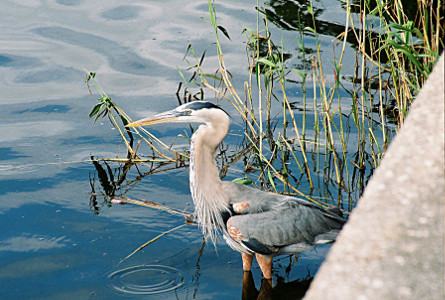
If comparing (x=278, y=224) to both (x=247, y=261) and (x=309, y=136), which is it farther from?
(x=309, y=136)

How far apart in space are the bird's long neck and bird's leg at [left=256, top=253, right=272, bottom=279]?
341 mm

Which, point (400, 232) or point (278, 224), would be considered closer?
point (400, 232)

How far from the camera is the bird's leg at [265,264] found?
4184 millimetres

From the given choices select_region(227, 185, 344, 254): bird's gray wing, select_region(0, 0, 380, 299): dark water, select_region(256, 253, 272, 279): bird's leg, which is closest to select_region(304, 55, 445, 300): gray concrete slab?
select_region(227, 185, 344, 254): bird's gray wing

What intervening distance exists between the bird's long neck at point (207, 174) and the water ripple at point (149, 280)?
449mm

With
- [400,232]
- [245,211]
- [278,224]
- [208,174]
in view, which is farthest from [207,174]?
[400,232]

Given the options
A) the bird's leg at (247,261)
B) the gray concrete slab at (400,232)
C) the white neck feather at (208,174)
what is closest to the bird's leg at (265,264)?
the bird's leg at (247,261)

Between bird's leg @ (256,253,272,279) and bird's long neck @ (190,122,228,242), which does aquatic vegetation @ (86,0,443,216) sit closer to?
bird's long neck @ (190,122,228,242)

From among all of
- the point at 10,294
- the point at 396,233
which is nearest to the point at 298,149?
the point at 10,294

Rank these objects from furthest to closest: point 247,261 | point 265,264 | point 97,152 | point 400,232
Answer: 1. point 97,152
2. point 247,261
3. point 265,264
4. point 400,232

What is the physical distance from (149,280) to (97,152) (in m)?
2.27

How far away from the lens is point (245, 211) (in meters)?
4.18

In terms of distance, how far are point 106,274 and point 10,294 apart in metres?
0.65

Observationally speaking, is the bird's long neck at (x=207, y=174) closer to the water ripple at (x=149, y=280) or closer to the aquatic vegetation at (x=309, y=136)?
the water ripple at (x=149, y=280)
